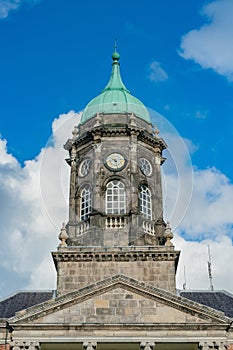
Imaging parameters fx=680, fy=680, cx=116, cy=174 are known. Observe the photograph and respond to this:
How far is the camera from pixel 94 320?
139 feet

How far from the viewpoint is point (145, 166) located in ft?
171

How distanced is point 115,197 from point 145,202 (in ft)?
8.01

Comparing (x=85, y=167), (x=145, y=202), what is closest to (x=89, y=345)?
(x=145, y=202)

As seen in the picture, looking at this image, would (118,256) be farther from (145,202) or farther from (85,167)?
(85,167)

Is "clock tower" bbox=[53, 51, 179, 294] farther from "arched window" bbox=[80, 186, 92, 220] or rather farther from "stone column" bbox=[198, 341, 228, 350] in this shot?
"stone column" bbox=[198, 341, 228, 350]

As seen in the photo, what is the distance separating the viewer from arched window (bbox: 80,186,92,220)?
49906mm

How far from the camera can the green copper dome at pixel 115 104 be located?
176ft

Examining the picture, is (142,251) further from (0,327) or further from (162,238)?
(0,327)

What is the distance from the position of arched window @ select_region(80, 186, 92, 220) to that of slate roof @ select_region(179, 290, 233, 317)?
900 cm

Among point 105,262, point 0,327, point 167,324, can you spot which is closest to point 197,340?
point 167,324

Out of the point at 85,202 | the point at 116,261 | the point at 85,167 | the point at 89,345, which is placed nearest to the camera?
the point at 89,345

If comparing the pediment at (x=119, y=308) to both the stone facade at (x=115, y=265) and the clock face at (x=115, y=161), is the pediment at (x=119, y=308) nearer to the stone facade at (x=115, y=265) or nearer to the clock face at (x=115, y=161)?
the stone facade at (x=115, y=265)

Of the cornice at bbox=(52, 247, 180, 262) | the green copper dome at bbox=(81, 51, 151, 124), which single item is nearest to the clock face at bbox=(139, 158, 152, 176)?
the green copper dome at bbox=(81, 51, 151, 124)

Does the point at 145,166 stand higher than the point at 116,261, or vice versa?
the point at 145,166
